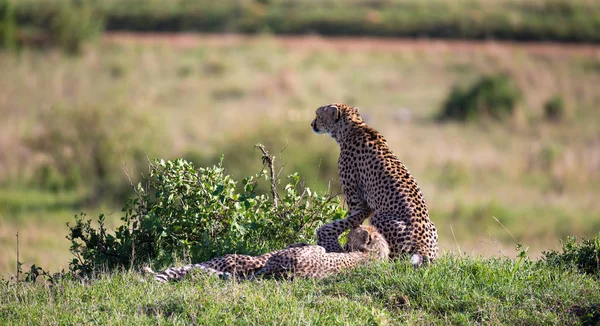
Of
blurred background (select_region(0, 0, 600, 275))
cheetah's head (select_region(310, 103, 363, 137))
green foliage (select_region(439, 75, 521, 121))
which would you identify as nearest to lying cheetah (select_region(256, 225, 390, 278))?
cheetah's head (select_region(310, 103, 363, 137))

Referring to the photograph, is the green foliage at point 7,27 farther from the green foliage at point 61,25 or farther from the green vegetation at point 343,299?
the green vegetation at point 343,299

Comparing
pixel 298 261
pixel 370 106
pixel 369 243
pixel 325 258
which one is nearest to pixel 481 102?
pixel 370 106

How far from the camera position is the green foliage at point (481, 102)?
22.9 meters

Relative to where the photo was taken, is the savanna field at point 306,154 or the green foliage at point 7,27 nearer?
the savanna field at point 306,154

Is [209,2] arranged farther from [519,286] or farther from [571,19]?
[519,286]

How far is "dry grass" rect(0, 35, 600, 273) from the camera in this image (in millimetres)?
17078


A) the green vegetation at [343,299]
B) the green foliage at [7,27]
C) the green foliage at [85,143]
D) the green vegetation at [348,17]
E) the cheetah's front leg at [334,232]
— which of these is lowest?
the green vegetation at [343,299]

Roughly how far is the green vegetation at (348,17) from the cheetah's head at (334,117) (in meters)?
26.1

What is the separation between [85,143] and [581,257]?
15.3 metres

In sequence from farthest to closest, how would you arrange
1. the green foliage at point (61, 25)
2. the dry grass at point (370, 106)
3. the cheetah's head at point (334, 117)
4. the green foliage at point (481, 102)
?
the green foliage at point (61, 25) < the green foliage at point (481, 102) < the dry grass at point (370, 106) < the cheetah's head at point (334, 117)

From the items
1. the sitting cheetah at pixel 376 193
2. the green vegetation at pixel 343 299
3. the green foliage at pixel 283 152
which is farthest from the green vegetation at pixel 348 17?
the green vegetation at pixel 343 299

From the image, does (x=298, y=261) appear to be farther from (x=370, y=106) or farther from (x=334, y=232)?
(x=370, y=106)

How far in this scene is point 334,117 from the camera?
7602mm

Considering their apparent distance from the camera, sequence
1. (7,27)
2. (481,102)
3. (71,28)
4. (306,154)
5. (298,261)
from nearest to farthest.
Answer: (298,261)
(306,154)
(481,102)
(7,27)
(71,28)
